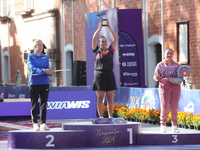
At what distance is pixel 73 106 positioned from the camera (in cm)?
1812

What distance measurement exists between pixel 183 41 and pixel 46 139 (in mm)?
11367

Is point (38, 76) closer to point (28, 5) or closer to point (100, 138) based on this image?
point (100, 138)

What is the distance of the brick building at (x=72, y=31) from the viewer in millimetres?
21500

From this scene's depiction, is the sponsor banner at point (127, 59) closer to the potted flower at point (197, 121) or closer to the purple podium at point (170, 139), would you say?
the potted flower at point (197, 121)

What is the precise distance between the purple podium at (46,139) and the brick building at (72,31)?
10.4m

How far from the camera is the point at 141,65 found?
23062 mm

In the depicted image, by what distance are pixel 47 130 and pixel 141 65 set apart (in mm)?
11953

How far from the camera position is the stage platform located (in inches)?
441

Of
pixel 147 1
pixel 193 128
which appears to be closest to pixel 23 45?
pixel 147 1

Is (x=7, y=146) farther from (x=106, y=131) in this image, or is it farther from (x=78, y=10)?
(x=78, y=10)

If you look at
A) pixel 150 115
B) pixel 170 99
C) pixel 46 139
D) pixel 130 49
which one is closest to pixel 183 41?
pixel 130 49

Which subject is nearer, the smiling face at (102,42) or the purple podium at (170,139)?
the purple podium at (170,139)

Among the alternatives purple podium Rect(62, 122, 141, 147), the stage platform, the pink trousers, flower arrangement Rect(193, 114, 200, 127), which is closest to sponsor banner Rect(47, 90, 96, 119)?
flower arrangement Rect(193, 114, 200, 127)

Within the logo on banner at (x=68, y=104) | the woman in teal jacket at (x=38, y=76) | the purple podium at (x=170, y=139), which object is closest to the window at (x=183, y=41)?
the logo on banner at (x=68, y=104)
